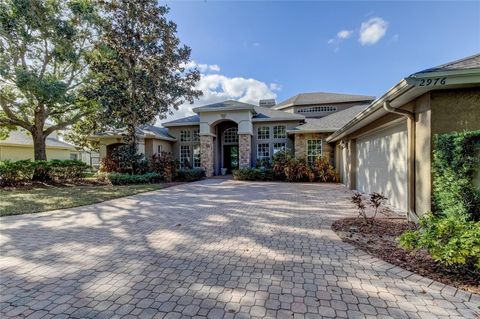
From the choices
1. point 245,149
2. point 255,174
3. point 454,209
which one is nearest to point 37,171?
point 245,149

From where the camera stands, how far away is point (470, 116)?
4.37 meters

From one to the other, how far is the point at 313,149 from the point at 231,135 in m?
7.70

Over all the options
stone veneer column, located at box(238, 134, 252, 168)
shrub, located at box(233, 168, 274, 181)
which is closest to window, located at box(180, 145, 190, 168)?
stone veneer column, located at box(238, 134, 252, 168)

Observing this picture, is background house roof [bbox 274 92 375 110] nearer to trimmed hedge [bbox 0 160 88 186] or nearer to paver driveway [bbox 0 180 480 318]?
trimmed hedge [bbox 0 160 88 186]

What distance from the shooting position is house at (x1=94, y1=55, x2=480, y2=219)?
439cm

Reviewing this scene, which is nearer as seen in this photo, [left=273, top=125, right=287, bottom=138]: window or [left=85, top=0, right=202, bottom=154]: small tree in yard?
[left=85, top=0, right=202, bottom=154]: small tree in yard

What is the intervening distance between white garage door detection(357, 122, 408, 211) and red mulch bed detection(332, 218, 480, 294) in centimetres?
136

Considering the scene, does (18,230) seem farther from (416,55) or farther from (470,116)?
(416,55)

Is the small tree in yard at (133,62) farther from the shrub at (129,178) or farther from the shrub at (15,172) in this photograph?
the shrub at (15,172)

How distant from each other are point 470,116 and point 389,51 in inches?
402

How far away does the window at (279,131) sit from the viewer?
60.7 feet

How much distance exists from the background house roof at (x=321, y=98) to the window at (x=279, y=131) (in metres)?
6.80

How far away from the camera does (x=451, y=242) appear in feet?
9.72

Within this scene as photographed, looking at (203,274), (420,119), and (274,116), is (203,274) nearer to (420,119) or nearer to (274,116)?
(420,119)
